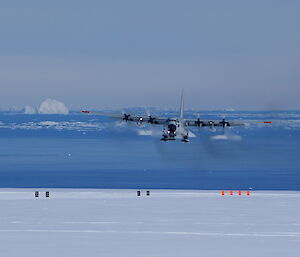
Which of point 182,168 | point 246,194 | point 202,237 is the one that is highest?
point 202,237

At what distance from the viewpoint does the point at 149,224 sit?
5400 cm

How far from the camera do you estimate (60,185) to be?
135625mm

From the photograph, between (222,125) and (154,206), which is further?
(222,125)

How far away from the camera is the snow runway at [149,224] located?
144 ft

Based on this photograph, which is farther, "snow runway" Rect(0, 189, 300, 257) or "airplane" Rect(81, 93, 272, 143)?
"airplane" Rect(81, 93, 272, 143)

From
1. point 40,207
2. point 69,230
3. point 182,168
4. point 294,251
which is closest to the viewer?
point 294,251

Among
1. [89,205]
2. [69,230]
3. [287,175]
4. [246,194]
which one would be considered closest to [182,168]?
[287,175]

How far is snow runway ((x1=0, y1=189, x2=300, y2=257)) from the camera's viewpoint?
43.9 m

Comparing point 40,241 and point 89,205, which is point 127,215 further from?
point 40,241

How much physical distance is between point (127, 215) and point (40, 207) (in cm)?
924

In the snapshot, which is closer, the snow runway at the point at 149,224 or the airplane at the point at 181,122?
the snow runway at the point at 149,224

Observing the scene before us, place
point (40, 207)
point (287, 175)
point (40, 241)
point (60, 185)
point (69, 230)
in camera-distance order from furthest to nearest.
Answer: point (287, 175) → point (60, 185) → point (40, 207) → point (69, 230) → point (40, 241)

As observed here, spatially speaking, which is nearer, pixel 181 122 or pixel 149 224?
pixel 149 224

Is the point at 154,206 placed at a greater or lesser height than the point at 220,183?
greater
